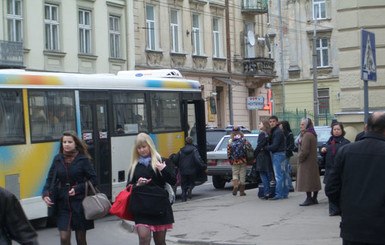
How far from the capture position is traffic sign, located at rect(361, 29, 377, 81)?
10191 millimetres

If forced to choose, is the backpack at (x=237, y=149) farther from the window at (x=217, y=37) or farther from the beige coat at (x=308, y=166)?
the window at (x=217, y=37)

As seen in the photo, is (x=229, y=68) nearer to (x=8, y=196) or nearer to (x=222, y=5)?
(x=222, y=5)

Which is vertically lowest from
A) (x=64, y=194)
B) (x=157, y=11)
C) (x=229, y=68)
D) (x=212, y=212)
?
(x=212, y=212)

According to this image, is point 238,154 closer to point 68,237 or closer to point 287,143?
point 287,143

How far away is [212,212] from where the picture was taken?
583 inches

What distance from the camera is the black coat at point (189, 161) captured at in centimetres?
1792

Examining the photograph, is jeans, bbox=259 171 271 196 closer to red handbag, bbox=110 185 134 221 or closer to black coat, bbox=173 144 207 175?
black coat, bbox=173 144 207 175

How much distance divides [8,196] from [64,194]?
395cm

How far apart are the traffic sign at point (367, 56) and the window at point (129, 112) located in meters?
7.12

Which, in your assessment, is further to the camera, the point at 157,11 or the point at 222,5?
the point at 222,5

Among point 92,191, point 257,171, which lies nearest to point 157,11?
point 257,171

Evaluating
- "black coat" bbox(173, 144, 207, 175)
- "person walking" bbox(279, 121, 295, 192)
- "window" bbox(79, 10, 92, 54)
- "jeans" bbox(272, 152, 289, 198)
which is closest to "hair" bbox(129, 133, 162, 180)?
"jeans" bbox(272, 152, 289, 198)

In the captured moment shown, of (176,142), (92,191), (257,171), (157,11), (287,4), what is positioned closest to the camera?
(92,191)

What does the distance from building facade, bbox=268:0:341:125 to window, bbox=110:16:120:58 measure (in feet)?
84.4
